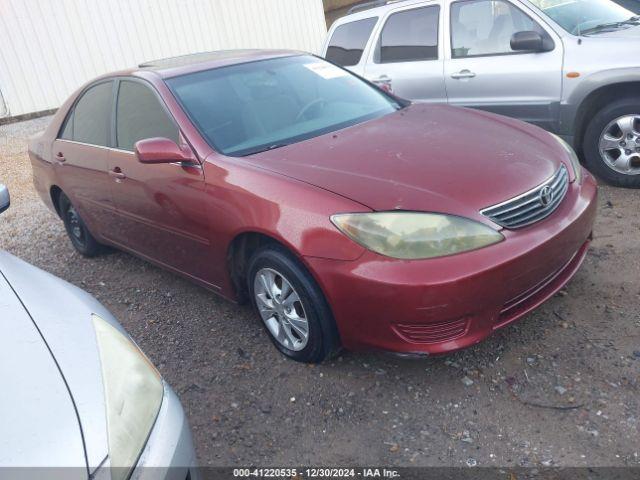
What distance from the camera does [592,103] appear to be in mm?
4469

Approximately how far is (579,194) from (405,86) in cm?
289

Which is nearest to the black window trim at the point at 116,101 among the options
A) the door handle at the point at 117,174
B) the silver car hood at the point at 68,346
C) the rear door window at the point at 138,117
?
the rear door window at the point at 138,117

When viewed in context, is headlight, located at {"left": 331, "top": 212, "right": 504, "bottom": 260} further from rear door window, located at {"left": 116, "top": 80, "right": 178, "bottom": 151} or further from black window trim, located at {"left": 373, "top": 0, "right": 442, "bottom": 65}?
black window trim, located at {"left": 373, "top": 0, "right": 442, "bottom": 65}

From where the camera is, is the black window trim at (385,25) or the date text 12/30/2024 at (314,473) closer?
the date text 12/30/2024 at (314,473)

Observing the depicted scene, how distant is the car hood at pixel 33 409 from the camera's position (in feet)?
4.55

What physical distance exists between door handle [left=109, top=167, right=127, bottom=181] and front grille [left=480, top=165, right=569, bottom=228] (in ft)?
7.54

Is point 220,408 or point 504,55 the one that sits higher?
point 504,55

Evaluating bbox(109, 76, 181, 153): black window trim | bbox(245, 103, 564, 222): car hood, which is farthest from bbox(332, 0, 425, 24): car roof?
bbox(109, 76, 181, 153): black window trim

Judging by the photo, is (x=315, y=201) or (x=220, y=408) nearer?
(x=315, y=201)

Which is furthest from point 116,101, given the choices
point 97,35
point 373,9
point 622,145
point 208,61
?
point 97,35

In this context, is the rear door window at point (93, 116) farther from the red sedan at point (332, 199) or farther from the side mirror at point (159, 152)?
the side mirror at point (159, 152)

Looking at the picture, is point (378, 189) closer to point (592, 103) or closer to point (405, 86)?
point (592, 103)

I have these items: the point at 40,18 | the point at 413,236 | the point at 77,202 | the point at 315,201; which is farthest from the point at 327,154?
the point at 40,18

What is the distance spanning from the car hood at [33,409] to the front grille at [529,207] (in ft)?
5.73
